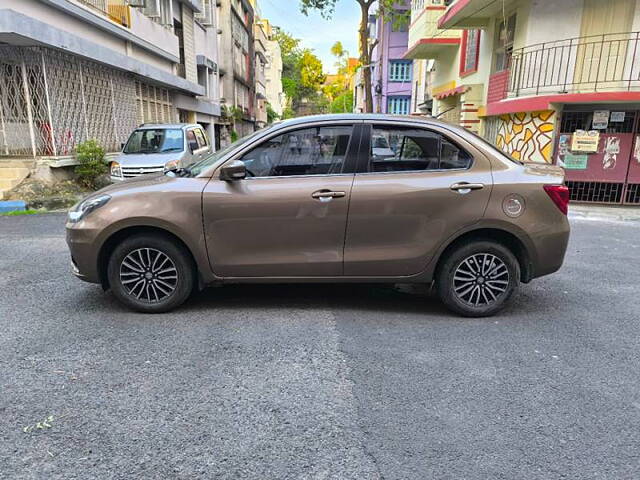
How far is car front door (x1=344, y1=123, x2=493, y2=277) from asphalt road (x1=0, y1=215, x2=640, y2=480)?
0.60 meters

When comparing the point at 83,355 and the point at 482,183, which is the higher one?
the point at 482,183

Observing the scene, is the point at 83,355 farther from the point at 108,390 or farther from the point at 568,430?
the point at 568,430

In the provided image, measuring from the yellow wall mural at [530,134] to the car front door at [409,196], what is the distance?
25.2 feet

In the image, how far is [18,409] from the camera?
2910mm

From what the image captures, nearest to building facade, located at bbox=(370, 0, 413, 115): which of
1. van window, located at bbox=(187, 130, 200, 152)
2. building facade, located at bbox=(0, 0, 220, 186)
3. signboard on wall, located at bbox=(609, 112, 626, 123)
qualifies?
building facade, located at bbox=(0, 0, 220, 186)

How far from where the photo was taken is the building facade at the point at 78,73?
10.7 meters

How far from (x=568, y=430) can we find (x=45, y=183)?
11.8 metres

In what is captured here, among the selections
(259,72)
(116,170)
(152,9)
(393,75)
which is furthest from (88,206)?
(259,72)

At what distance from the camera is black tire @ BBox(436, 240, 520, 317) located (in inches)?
172

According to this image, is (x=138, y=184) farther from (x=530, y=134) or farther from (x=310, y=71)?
(x=310, y=71)

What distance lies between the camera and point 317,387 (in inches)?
126

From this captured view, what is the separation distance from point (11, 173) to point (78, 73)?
3.48 metres

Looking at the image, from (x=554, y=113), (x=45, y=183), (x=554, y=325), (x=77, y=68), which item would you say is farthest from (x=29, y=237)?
(x=554, y=113)

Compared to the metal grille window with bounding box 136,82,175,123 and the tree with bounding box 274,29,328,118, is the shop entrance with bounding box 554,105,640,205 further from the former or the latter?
the tree with bounding box 274,29,328,118
